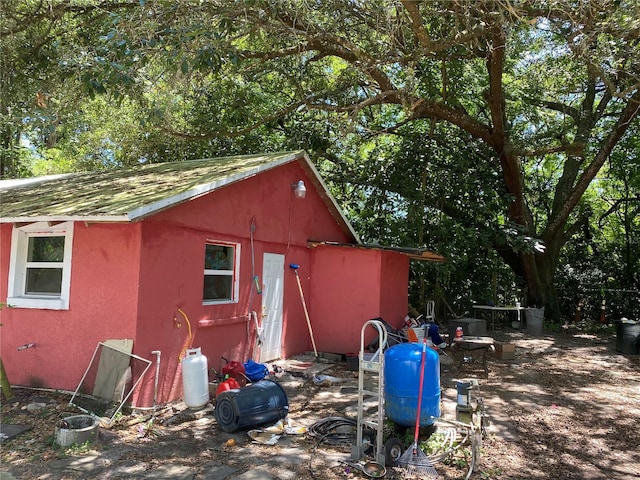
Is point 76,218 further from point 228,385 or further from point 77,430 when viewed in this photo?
point 228,385

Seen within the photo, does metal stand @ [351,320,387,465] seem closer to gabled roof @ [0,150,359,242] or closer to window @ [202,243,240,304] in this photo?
gabled roof @ [0,150,359,242]

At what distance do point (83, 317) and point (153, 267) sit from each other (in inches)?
46.7

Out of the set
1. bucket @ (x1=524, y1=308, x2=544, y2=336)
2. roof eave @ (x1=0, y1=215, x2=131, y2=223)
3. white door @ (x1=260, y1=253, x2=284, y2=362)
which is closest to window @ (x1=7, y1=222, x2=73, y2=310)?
roof eave @ (x1=0, y1=215, x2=131, y2=223)

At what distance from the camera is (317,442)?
5445 millimetres

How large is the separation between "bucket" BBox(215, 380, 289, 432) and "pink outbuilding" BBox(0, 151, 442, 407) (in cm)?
127

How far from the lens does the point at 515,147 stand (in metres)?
13.5

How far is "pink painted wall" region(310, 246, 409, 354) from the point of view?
34.5ft

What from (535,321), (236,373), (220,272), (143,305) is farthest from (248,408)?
(535,321)

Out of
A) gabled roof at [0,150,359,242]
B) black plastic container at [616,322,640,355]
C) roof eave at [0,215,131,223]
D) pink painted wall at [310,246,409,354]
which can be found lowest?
black plastic container at [616,322,640,355]

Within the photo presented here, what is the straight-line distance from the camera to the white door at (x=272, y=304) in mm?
9299

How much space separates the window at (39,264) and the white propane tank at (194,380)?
2.05 metres

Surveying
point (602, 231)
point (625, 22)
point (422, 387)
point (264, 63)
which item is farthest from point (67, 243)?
point (602, 231)

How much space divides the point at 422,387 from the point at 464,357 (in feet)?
20.4

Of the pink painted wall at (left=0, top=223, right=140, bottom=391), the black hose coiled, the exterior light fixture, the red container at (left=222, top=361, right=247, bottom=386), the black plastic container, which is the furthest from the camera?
the black plastic container
